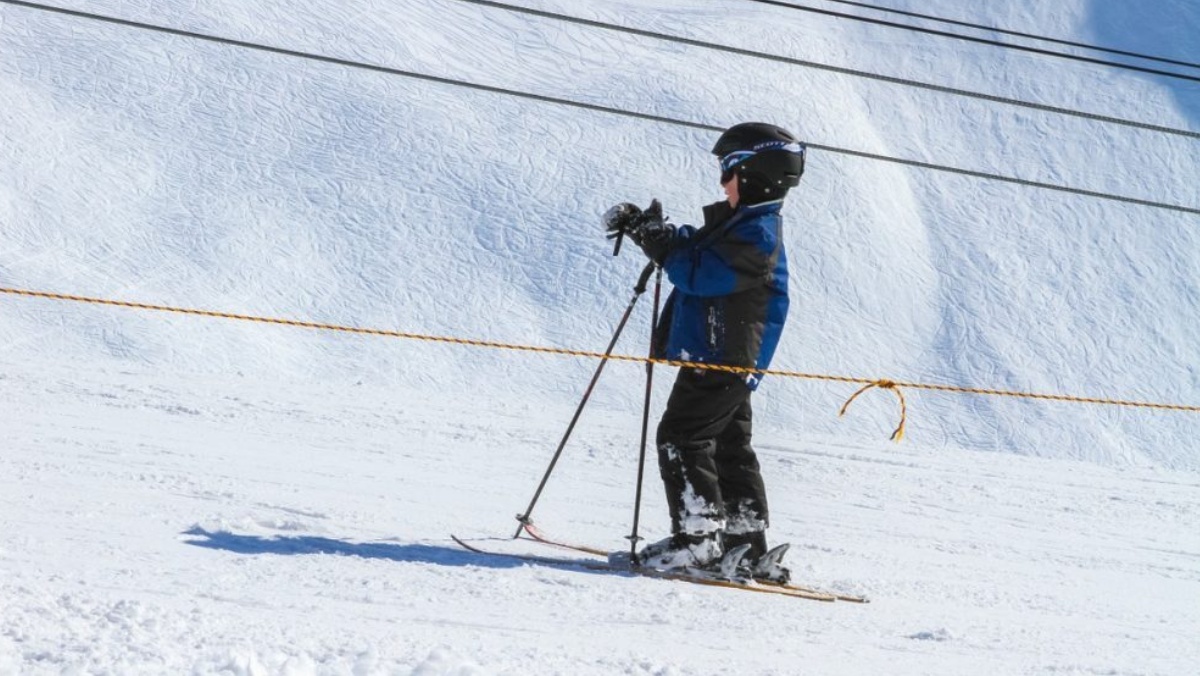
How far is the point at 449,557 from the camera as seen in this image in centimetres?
512

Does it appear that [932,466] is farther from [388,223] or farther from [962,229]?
[962,229]

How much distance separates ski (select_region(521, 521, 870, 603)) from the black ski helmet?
1479mm

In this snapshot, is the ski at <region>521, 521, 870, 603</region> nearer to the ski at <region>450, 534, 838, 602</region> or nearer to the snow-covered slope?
the ski at <region>450, 534, 838, 602</region>

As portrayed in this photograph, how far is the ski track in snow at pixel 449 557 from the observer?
3859mm

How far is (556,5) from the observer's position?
27172 mm

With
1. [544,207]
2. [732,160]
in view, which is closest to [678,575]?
[732,160]

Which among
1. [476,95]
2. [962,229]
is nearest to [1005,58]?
[962,229]

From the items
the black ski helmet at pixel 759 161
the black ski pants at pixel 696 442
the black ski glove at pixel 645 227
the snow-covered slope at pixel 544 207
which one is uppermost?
the snow-covered slope at pixel 544 207

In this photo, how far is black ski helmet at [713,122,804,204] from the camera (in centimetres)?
513

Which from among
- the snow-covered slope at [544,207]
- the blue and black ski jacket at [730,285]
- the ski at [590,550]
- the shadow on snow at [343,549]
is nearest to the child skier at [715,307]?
the blue and black ski jacket at [730,285]

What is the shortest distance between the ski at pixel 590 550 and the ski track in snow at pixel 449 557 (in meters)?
0.13

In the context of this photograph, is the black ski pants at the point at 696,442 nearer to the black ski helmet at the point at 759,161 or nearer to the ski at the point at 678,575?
the ski at the point at 678,575

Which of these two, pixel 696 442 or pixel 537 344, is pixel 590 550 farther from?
pixel 537 344

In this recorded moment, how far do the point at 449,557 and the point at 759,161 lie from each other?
1.85m
